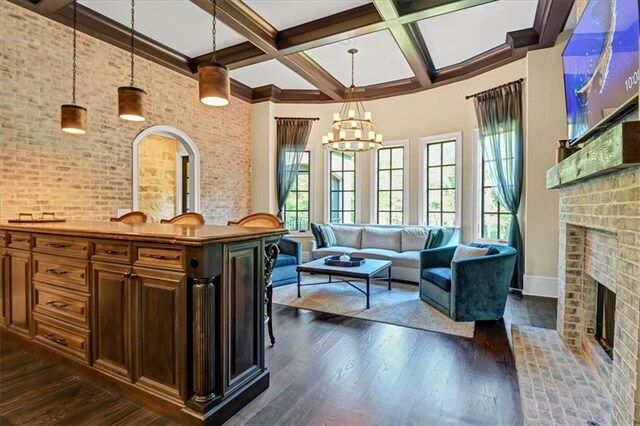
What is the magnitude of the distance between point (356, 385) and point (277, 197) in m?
5.20

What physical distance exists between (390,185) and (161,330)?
547 centimetres

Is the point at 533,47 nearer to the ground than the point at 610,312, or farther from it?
farther from it

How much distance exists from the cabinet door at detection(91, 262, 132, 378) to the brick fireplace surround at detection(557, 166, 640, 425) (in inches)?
111

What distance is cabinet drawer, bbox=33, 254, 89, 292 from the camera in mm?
2408

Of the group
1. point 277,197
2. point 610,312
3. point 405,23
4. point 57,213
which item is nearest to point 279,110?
point 277,197

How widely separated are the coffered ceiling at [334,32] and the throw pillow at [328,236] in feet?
9.00

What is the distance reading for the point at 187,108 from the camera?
5859mm

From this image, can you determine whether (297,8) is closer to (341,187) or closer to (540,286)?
(341,187)

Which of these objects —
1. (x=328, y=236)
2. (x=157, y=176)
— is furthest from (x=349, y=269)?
(x=157, y=176)

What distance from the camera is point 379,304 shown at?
4289mm

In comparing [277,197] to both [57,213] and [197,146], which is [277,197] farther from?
[57,213]

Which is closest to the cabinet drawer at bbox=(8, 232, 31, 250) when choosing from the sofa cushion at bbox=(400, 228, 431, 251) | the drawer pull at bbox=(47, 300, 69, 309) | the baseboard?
the drawer pull at bbox=(47, 300, 69, 309)

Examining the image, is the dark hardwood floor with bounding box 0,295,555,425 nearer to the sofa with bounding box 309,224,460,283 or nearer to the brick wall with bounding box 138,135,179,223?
the sofa with bounding box 309,224,460,283

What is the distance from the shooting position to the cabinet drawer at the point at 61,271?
7.90ft
